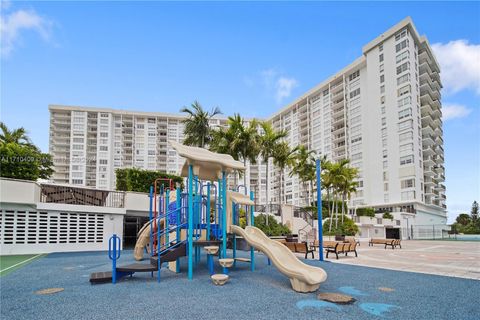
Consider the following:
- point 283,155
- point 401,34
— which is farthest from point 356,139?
point 283,155

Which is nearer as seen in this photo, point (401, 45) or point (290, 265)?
point (290, 265)

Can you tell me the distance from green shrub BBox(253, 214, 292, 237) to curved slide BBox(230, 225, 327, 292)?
578 inches

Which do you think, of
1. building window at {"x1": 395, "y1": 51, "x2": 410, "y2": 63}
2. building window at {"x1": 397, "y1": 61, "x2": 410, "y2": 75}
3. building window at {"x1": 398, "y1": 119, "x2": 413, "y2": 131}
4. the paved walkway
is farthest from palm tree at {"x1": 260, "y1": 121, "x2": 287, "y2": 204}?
building window at {"x1": 395, "y1": 51, "x2": 410, "y2": 63}

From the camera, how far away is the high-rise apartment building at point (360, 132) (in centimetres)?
5609

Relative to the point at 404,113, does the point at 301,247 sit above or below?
below

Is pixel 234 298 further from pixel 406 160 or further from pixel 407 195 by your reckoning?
pixel 406 160

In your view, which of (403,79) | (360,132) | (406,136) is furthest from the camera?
(360,132)

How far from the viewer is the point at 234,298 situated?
709 centimetres

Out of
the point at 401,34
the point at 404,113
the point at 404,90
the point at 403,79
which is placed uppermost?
the point at 401,34

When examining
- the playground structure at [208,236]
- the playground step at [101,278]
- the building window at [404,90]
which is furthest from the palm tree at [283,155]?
the building window at [404,90]

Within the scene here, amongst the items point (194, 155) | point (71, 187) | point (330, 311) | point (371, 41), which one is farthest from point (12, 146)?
point (371, 41)

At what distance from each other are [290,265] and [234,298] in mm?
2162

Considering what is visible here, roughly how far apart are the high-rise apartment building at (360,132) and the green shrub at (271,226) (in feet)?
120

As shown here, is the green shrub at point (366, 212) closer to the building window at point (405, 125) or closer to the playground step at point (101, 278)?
the building window at point (405, 125)
